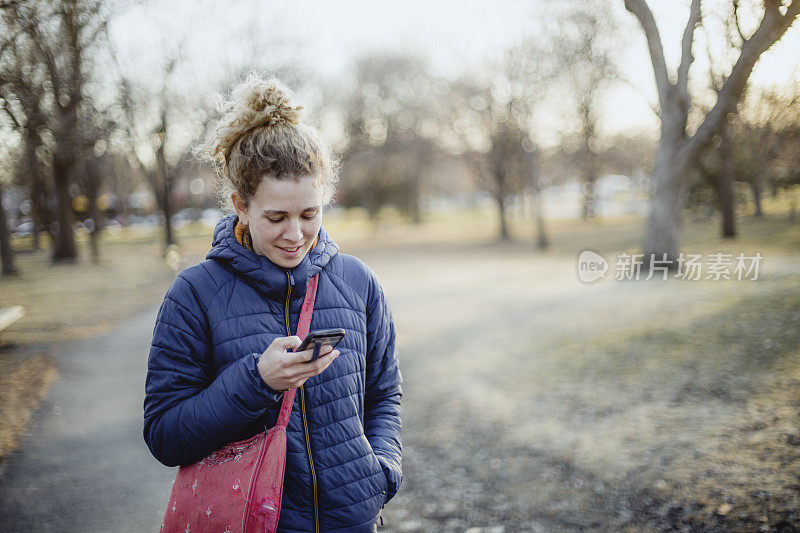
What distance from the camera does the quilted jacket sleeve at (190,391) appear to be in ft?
5.26

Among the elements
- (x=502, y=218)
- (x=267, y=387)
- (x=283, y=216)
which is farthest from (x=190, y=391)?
(x=502, y=218)

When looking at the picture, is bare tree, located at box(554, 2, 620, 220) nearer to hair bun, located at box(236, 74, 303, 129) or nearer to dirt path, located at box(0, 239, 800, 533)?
dirt path, located at box(0, 239, 800, 533)

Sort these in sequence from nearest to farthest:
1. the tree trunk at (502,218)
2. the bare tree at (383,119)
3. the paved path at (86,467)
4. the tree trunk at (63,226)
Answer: the paved path at (86,467) < the tree trunk at (63,226) < the tree trunk at (502,218) < the bare tree at (383,119)

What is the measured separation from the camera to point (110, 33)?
970cm

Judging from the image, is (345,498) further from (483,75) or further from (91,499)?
(483,75)

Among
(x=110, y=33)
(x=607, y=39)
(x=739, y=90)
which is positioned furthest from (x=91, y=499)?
(x=607, y=39)

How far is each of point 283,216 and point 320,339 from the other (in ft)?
1.54

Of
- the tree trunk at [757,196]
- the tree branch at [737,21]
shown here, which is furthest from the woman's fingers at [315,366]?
the tree trunk at [757,196]

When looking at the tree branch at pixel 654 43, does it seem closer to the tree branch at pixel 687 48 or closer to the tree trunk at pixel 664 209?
the tree branch at pixel 687 48

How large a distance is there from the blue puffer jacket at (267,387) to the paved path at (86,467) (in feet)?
8.09

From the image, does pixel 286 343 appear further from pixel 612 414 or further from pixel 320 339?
pixel 612 414

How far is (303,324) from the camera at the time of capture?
1827 mm

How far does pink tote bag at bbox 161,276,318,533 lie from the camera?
1.61 m

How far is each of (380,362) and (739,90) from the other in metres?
9.52
